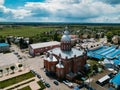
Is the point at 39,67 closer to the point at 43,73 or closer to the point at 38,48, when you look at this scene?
the point at 43,73

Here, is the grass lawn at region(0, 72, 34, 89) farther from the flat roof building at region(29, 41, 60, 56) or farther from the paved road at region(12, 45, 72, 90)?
the flat roof building at region(29, 41, 60, 56)

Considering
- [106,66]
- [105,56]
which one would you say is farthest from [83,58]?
[105,56]

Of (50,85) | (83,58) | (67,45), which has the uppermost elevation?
(67,45)

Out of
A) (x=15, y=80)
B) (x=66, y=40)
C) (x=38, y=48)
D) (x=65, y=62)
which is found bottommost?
(x=15, y=80)

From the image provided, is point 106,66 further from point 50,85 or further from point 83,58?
point 50,85

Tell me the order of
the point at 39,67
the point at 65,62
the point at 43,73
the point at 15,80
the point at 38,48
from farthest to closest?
the point at 38,48 < the point at 39,67 < the point at 43,73 < the point at 65,62 < the point at 15,80

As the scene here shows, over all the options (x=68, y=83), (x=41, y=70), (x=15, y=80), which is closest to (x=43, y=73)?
(x=41, y=70)

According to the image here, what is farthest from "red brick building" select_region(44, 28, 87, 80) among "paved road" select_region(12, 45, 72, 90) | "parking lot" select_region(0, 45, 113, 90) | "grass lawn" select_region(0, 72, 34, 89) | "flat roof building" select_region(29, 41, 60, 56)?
"flat roof building" select_region(29, 41, 60, 56)

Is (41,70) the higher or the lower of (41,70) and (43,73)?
the higher

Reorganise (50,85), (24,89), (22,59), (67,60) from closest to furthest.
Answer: (24,89) → (50,85) → (67,60) → (22,59)
